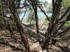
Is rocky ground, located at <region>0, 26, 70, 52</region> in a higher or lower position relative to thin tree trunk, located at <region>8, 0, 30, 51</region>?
lower

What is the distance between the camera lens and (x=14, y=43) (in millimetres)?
4957

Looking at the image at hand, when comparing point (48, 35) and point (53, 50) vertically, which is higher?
point (48, 35)

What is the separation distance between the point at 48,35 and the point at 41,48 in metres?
0.62

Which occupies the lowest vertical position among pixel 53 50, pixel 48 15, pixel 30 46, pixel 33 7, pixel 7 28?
pixel 53 50

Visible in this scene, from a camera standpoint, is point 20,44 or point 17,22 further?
point 20,44

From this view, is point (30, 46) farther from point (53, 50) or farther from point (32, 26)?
point (32, 26)

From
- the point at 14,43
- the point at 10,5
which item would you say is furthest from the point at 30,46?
the point at 10,5

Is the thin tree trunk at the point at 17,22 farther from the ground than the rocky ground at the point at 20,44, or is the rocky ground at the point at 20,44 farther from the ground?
the thin tree trunk at the point at 17,22

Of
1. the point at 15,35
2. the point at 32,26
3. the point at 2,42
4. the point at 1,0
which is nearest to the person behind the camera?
the point at 1,0

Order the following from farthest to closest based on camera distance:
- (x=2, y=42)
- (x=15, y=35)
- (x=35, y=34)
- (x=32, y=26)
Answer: (x=32, y=26) → (x=35, y=34) → (x=15, y=35) → (x=2, y=42)

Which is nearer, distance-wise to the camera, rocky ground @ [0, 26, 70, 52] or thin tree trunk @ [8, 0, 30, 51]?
thin tree trunk @ [8, 0, 30, 51]

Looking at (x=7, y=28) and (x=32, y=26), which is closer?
(x=7, y=28)

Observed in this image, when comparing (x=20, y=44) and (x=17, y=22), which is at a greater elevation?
(x=17, y=22)

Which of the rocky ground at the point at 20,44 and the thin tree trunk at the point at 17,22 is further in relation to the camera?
the rocky ground at the point at 20,44
